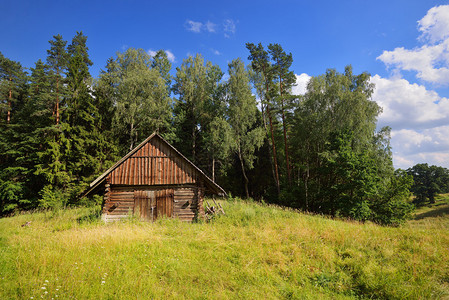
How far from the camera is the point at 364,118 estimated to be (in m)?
19.7

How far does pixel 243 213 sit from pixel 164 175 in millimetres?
5658

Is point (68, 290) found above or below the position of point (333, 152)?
below

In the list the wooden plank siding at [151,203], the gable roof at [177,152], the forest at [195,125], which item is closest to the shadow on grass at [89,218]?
the wooden plank siding at [151,203]

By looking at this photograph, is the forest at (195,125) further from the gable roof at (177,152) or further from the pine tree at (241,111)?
the gable roof at (177,152)

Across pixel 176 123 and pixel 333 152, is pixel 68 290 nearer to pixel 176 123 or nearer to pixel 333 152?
pixel 333 152

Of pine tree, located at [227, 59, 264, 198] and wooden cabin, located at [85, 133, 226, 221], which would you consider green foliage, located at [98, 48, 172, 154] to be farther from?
wooden cabin, located at [85, 133, 226, 221]

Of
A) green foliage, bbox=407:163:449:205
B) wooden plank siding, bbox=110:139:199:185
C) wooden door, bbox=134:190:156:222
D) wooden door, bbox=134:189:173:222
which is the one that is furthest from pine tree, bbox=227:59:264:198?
green foliage, bbox=407:163:449:205

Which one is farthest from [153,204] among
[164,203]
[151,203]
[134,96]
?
[134,96]

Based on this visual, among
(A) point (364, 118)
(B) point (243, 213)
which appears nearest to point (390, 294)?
(B) point (243, 213)

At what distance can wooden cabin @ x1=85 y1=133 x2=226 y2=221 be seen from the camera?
12.1 metres

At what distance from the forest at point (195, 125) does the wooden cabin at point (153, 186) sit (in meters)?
9.23

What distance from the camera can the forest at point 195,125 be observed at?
18375 millimetres

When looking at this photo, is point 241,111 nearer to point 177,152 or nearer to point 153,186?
point 177,152

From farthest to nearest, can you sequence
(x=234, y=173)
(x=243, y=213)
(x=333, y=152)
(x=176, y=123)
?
1. (x=234, y=173)
2. (x=176, y=123)
3. (x=333, y=152)
4. (x=243, y=213)
